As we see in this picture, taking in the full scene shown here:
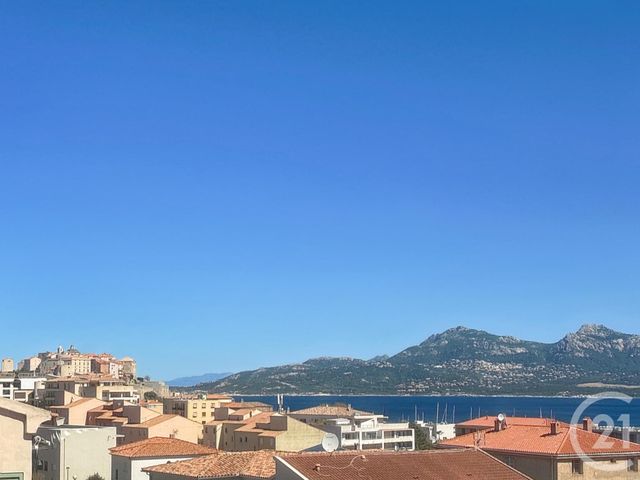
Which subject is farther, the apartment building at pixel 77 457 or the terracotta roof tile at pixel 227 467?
the apartment building at pixel 77 457

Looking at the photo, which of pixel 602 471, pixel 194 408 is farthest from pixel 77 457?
pixel 194 408

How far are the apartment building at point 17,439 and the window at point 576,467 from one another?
31.9 metres

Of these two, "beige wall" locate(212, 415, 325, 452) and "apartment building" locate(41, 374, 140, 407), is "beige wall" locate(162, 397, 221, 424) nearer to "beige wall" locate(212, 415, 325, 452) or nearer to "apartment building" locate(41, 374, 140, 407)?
"apartment building" locate(41, 374, 140, 407)

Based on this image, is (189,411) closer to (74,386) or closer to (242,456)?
(74,386)

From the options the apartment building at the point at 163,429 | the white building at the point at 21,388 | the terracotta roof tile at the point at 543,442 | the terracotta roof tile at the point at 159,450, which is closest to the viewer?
the terracotta roof tile at the point at 543,442

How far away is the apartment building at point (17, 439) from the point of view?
1514cm

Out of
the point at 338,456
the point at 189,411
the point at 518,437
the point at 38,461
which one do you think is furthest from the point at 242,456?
the point at 189,411

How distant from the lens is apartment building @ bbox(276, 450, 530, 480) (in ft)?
109

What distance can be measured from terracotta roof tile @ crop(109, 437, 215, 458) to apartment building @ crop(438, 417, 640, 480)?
58.1 feet

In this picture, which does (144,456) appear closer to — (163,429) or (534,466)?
(534,466)

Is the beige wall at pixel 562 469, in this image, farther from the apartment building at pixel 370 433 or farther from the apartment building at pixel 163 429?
the apartment building at pixel 163 429

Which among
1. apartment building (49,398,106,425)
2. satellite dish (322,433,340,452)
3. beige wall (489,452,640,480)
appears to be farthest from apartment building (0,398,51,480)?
apartment building (49,398,106,425)

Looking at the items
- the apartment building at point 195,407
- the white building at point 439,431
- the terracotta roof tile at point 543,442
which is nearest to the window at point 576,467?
the terracotta roof tile at point 543,442

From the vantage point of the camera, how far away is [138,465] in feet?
184
